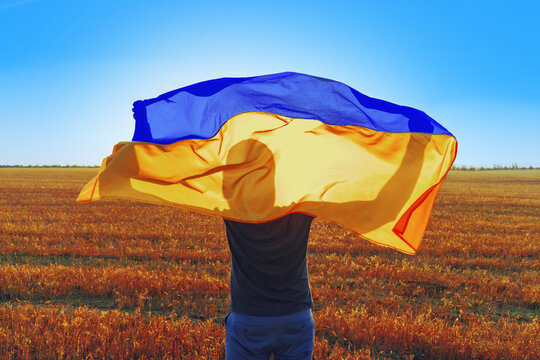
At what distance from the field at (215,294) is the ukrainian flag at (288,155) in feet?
8.19

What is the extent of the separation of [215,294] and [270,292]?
510cm

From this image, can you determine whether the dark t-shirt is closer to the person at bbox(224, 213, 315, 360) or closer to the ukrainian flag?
the person at bbox(224, 213, 315, 360)

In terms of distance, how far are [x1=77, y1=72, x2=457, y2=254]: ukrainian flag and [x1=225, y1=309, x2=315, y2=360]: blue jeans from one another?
0.85 m

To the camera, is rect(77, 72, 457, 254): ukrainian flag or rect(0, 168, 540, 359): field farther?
rect(0, 168, 540, 359): field

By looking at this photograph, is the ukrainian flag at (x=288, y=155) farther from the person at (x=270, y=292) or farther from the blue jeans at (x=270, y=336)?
the blue jeans at (x=270, y=336)

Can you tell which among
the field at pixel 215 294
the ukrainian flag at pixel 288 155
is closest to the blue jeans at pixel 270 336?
the ukrainian flag at pixel 288 155

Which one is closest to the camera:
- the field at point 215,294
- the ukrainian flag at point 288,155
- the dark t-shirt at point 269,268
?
the dark t-shirt at point 269,268

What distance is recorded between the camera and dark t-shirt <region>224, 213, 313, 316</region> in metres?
2.37

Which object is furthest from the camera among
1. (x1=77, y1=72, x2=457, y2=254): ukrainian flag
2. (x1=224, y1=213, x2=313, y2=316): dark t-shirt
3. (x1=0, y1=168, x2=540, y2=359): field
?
(x1=0, y1=168, x2=540, y2=359): field

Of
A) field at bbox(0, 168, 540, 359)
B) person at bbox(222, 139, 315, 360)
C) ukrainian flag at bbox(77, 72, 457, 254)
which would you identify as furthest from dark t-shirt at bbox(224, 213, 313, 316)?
field at bbox(0, 168, 540, 359)

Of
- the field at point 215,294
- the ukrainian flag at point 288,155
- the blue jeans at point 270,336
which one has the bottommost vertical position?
the field at point 215,294

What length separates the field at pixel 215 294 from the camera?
5.14 metres

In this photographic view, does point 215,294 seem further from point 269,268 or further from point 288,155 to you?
point 269,268

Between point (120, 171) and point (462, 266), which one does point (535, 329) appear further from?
point (120, 171)
